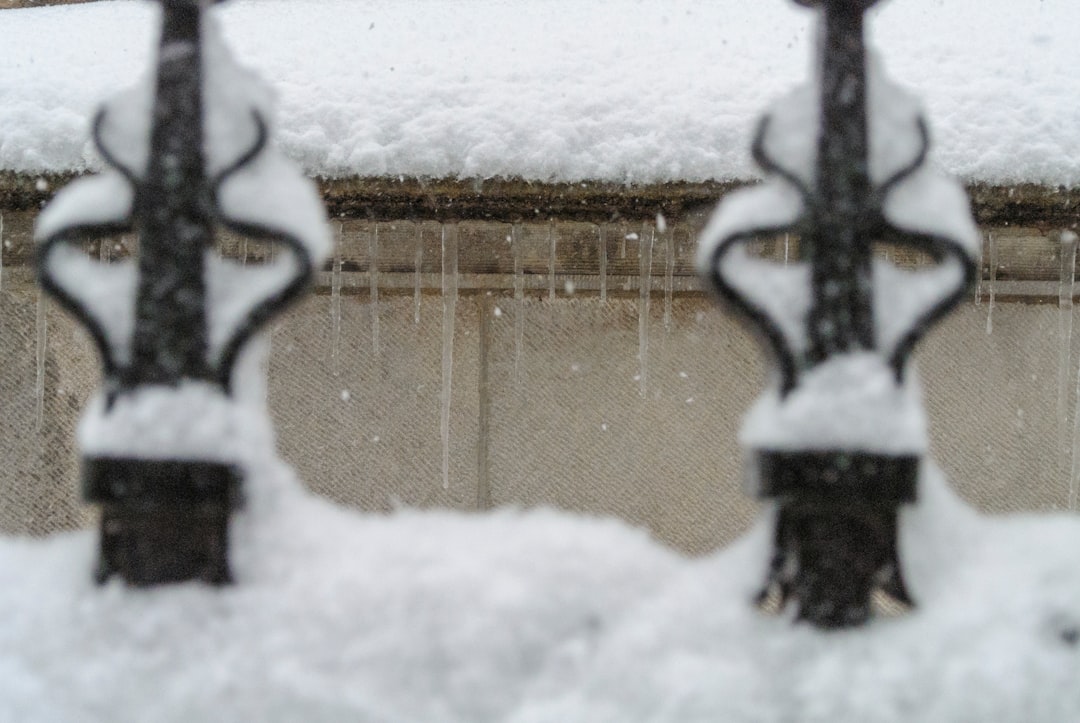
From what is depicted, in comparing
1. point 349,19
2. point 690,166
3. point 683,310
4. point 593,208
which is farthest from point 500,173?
point 349,19

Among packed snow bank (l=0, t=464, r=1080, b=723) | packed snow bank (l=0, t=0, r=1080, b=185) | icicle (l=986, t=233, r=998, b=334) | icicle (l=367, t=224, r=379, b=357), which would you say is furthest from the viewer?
icicle (l=367, t=224, r=379, b=357)

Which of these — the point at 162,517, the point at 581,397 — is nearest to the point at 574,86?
the point at 581,397

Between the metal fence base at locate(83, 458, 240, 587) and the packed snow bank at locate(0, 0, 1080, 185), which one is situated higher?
the packed snow bank at locate(0, 0, 1080, 185)

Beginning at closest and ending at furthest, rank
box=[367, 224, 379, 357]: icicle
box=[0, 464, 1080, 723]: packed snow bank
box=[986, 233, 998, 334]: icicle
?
box=[0, 464, 1080, 723]: packed snow bank < box=[986, 233, 998, 334]: icicle < box=[367, 224, 379, 357]: icicle

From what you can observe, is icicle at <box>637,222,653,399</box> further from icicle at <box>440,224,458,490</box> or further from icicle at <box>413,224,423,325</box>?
icicle at <box>413,224,423,325</box>

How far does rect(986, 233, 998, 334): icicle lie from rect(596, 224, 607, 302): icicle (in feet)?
3.88

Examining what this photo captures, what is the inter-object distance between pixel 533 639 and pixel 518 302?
1.88m

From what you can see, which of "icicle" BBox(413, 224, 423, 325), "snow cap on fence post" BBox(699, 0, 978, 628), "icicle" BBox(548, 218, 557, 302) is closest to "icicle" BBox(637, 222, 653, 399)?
"icicle" BBox(548, 218, 557, 302)

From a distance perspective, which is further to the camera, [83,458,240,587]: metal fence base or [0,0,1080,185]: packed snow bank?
[0,0,1080,185]: packed snow bank

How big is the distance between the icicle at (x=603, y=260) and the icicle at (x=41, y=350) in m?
1.85

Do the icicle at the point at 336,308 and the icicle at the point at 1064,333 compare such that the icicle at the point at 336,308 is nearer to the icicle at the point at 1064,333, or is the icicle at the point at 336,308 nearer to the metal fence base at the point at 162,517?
the metal fence base at the point at 162,517

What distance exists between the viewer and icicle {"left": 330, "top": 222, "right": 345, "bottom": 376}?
2715 millimetres

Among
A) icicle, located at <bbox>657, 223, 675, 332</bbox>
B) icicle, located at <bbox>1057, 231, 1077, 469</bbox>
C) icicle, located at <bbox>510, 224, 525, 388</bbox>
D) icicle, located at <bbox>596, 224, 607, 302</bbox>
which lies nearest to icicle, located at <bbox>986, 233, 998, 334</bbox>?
icicle, located at <bbox>1057, 231, 1077, 469</bbox>

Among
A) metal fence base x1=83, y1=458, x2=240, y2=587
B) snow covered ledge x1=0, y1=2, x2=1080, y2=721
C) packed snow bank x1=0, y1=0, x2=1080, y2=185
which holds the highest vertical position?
packed snow bank x1=0, y1=0, x2=1080, y2=185
